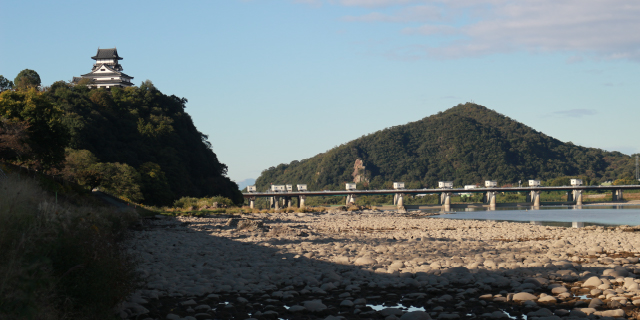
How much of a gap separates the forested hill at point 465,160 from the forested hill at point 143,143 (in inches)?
3799

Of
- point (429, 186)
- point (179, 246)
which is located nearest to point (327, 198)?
point (429, 186)

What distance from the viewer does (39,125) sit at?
3925cm

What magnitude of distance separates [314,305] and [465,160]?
7018 inches

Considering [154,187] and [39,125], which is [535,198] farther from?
[39,125]

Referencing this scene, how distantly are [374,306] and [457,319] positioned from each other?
1723mm

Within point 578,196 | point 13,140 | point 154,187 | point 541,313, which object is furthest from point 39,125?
point 578,196

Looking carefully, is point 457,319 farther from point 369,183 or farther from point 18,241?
point 369,183

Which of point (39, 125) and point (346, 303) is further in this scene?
point (39, 125)

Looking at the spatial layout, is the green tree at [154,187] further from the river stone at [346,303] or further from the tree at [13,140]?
the river stone at [346,303]

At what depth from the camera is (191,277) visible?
40.5ft

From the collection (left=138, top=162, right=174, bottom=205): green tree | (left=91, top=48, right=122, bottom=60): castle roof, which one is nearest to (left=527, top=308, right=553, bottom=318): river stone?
(left=138, top=162, right=174, bottom=205): green tree

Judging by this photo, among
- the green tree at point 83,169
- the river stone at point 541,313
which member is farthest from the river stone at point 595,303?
the green tree at point 83,169

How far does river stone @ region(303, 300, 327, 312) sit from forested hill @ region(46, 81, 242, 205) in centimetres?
4583

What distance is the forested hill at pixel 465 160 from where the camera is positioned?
578ft
